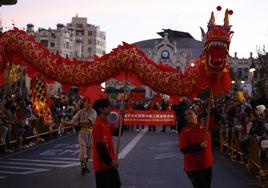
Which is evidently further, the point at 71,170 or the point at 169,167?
the point at 169,167

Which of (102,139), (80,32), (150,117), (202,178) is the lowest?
(202,178)

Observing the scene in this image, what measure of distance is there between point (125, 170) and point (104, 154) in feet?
21.8

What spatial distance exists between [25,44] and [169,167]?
5.52 metres

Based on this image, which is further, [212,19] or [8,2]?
[212,19]

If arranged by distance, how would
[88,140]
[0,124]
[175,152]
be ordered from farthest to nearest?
[175,152] → [0,124] → [88,140]

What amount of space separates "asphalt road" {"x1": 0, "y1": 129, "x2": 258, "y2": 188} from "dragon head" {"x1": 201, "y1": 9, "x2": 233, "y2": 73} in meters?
4.03

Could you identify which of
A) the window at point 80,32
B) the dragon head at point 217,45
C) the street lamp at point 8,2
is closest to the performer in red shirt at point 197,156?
the dragon head at point 217,45

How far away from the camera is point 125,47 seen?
1195cm

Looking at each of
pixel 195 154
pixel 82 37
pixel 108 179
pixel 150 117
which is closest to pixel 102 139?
pixel 108 179

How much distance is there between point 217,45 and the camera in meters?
9.05

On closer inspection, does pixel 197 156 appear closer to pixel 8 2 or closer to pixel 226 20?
pixel 226 20

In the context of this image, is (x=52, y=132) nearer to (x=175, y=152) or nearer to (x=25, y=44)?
(x=175, y=152)

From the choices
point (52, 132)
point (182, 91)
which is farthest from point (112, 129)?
point (52, 132)

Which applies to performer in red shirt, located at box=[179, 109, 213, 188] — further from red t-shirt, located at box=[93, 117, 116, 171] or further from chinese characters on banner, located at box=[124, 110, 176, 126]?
chinese characters on banner, located at box=[124, 110, 176, 126]
